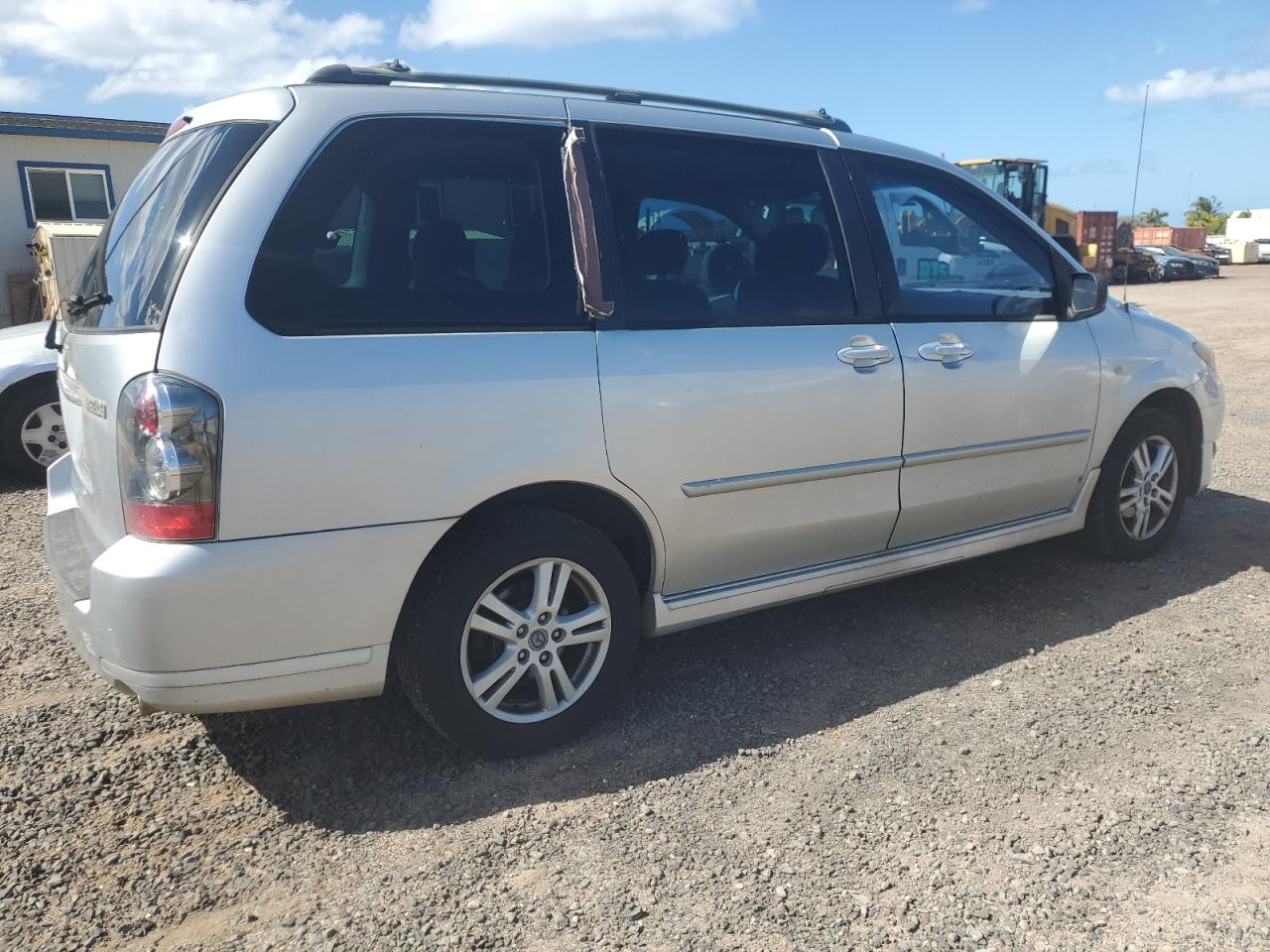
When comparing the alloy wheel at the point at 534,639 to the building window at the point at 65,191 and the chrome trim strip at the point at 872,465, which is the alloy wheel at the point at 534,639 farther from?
the building window at the point at 65,191

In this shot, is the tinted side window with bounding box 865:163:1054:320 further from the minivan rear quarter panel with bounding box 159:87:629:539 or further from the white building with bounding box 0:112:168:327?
the white building with bounding box 0:112:168:327

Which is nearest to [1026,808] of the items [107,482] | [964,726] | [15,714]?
[964,726]

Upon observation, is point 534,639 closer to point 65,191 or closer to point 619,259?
point 619,259

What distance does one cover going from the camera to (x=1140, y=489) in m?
4.69

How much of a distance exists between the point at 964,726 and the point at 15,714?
10.5 ft

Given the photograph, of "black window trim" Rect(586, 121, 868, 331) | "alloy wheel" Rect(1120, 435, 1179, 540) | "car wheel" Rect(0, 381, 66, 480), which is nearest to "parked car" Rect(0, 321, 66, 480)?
"car wheel" Rect(0, 381, 66, 480)

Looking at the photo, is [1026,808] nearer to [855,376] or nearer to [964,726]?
[964,726]

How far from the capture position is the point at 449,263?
9.30 ft

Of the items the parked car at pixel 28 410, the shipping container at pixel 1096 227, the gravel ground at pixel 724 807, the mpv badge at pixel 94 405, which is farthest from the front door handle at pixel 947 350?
the shipping container at pixel 1096 227

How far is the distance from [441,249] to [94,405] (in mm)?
1025

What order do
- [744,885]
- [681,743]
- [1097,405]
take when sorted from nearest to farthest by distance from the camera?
1. [744,885]
2. [681,743]
3. [1097,405]

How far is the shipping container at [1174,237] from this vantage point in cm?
4450

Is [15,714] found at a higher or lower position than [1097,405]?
lower

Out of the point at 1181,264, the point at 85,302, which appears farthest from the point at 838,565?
the point at 1181,264
